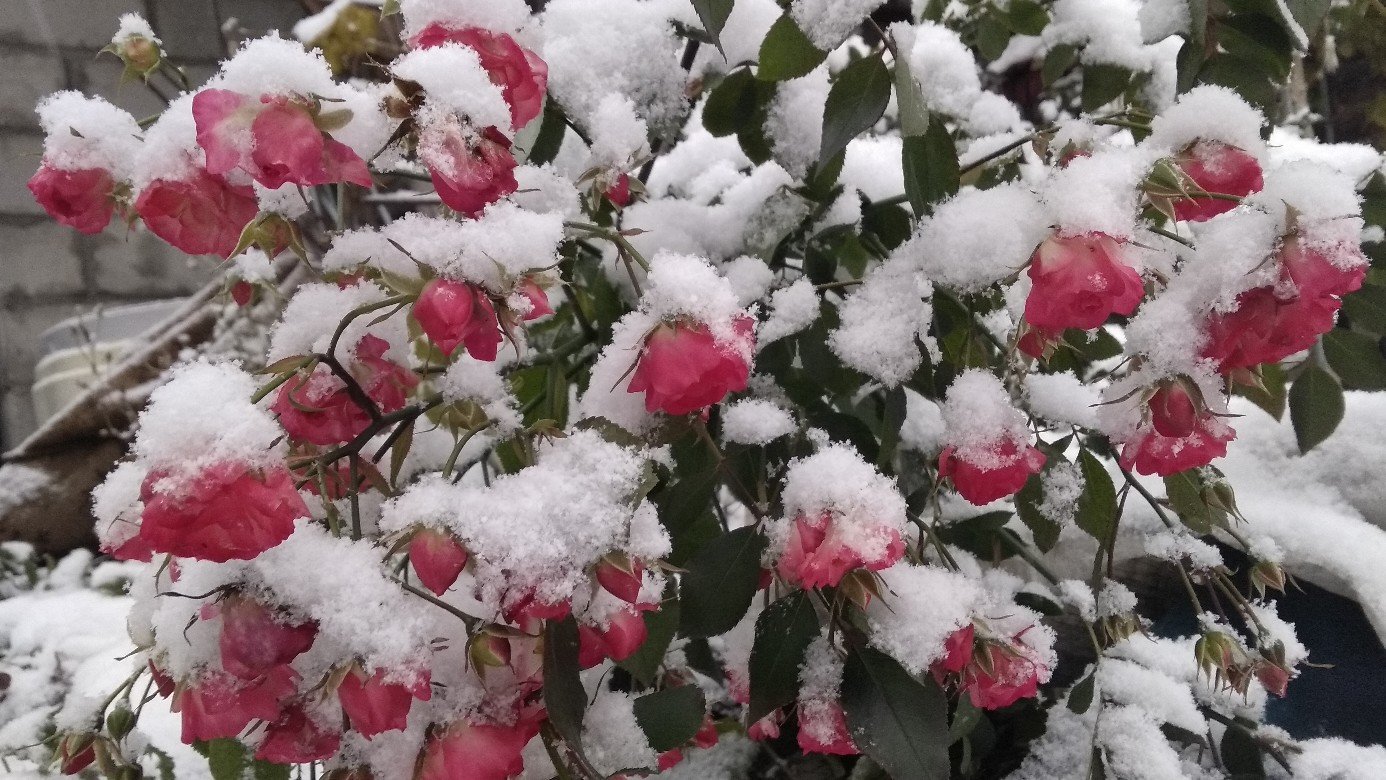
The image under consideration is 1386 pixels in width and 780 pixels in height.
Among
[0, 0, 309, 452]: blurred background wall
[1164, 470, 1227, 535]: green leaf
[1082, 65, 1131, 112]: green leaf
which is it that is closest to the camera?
[1164, 470, 1227, 535]: green leaf

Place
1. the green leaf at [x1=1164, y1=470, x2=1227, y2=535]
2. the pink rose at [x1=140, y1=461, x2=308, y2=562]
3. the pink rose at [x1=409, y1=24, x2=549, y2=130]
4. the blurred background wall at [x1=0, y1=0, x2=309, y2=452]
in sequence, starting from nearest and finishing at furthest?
the pink rose at [x1=140, y1=461, x2=308, y2=562] → the pink rose at [x1=409, y1=24, x2=549, y2=130] → the green leaf at [x1=1164, y1=470, x2=1227, y2=535] → the blurred background wall at [x1=0, y1=0, x2=309, y2=452]

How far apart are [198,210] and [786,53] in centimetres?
32

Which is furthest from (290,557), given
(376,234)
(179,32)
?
(179,32)

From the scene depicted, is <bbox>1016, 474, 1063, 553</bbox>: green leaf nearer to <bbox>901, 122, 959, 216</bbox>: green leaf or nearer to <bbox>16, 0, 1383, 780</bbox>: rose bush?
<bbox>16, 0, 1383, 780</bbox>: rose bush

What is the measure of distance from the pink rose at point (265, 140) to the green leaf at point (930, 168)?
295 millimetres

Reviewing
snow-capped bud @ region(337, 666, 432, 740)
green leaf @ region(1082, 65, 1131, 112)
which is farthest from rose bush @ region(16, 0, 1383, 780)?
green leaf @ region(1082, 65, 1131, 112)

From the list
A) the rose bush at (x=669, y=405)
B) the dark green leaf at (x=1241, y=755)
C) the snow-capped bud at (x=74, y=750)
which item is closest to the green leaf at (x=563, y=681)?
the rose bush at (x=669, y=405)

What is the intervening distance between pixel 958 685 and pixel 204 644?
0.39 meters

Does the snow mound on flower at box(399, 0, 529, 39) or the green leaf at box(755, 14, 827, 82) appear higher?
the snow mound on flower at box(399, 0, 529, 39)

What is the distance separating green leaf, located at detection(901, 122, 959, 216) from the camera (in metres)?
0.50

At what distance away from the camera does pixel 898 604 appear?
467 mm

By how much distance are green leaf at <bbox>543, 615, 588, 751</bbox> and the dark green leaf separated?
1.62 feet

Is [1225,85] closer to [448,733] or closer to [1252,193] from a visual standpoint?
[1252,193]

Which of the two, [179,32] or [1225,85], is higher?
[1225,85]
